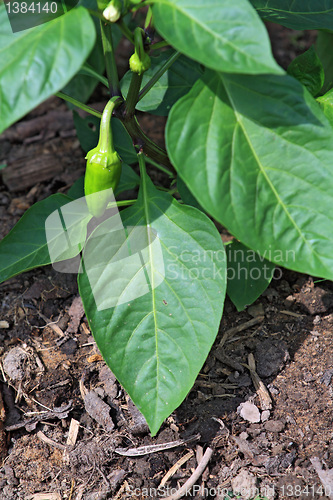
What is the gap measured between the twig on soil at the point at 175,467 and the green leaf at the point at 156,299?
224 millimetres

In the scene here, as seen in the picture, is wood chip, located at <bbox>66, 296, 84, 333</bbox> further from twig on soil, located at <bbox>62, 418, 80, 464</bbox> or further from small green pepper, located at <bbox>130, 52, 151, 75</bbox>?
small green pepper, located at <bbox>130, 52, 151, 75</bbox>

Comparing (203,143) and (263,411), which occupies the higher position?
(203,143)

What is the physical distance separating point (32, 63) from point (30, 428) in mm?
981

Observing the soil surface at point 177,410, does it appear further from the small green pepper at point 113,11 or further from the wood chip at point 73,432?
the small green pepper at point 113,11

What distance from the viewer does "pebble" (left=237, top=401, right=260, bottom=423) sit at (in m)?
1.32

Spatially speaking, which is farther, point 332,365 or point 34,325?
point 34,325

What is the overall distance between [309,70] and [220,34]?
53cm

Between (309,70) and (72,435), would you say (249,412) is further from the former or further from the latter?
(309,70)

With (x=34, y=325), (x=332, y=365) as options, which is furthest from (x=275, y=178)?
(x=34, y=325)

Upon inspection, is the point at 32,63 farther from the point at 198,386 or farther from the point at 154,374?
the point at 198,386

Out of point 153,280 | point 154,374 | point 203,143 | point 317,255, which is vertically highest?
point 203,143

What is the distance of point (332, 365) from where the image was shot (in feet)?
4.52

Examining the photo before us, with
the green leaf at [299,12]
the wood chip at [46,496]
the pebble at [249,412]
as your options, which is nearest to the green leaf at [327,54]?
the green leaf at [299,12]

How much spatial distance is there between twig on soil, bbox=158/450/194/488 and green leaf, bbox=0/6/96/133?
3.08 feet
